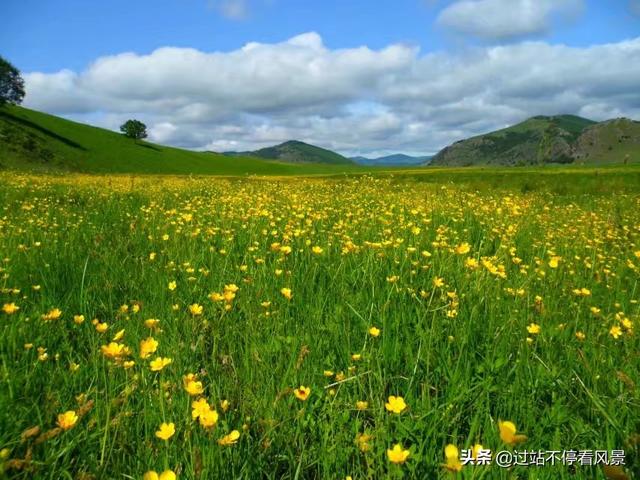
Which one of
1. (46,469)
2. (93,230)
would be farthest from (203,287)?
(93,230)

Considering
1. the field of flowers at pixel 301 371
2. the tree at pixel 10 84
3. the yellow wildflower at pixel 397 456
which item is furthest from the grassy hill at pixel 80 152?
the yellow wildflower at pixel 397 456

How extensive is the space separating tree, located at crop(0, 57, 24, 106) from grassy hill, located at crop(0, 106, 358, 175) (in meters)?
2.22

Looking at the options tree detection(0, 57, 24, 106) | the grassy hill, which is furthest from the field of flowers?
tree detection(0, 57, 24, 106)

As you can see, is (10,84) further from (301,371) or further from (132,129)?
(301,371)

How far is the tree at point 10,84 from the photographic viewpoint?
200 ft

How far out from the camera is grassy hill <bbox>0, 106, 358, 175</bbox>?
141 ft

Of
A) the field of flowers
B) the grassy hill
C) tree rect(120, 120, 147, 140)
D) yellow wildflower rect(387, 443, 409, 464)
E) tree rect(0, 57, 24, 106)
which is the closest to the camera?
yellow wildflower rect(387, 443, 409, 464)

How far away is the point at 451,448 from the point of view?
136cm

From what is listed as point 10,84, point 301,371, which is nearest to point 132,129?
point 10,84

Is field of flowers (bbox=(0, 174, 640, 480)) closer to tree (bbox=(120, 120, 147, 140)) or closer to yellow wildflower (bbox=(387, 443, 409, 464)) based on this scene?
yellow wildflower (bbox=(387, 443, 409, 464))

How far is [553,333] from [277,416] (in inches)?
81.9

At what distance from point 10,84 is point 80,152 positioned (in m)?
15.9

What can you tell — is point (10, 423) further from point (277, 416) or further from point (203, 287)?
point (203, 287)

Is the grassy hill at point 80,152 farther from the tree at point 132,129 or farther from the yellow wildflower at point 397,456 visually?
the yellow wildflower at point 397,456
